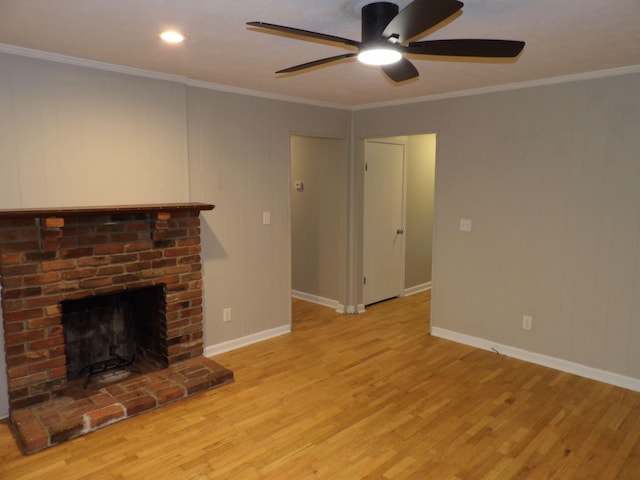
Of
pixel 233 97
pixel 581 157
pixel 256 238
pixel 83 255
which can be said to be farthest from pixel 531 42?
pixel 83 255

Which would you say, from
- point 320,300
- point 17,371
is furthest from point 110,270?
point 320,300

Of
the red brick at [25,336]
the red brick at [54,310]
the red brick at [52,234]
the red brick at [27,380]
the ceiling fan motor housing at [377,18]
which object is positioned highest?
the ceiling fan motor housing at [377,18]

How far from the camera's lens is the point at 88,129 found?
3.17 meters

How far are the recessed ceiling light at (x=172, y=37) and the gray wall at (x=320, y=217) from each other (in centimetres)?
250

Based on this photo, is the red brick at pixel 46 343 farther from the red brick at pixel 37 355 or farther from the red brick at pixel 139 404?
the red brick at pixel 139 404

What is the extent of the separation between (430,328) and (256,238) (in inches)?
78.1

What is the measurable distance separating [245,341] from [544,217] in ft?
9.42

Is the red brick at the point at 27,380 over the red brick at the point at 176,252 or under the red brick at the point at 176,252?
under

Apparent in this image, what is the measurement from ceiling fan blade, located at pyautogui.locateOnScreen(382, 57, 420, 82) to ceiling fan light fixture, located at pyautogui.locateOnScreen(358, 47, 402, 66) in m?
0.18

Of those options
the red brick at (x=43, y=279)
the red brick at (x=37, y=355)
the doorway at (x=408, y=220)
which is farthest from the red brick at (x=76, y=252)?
the doorway at (x=408, y=220)

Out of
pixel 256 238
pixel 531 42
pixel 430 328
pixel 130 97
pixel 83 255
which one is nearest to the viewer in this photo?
pixel 531 42

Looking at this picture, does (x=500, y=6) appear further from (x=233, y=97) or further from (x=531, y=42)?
(x=233, y=97)

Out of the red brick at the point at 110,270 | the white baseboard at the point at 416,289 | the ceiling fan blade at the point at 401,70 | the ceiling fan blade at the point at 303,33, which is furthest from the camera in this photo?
the white baseboard at the point at 416,289

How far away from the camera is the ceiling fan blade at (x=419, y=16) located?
1.53 m
